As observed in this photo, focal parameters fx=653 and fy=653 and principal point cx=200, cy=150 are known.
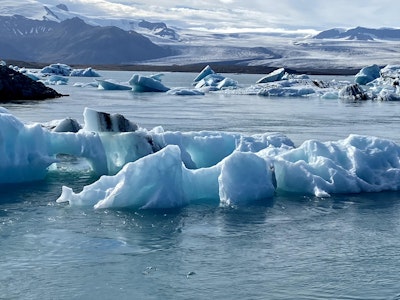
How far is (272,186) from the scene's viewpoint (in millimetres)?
8664

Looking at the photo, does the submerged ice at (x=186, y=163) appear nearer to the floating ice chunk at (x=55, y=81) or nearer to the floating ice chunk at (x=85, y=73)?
the floating ice chunk at (x=55, y=81)

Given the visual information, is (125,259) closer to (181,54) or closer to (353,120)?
(353,120)

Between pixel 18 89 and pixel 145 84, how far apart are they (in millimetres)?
8068

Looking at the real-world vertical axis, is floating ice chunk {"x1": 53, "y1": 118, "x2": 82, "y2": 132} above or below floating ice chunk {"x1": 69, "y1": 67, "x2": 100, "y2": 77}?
above

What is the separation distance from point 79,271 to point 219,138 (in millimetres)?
5221

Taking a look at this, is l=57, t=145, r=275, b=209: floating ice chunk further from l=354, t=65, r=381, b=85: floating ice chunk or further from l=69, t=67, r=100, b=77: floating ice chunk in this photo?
l=69, t=67, r=100, b=77: floating ice chunk

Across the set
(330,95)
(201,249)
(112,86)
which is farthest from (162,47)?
(201,249)

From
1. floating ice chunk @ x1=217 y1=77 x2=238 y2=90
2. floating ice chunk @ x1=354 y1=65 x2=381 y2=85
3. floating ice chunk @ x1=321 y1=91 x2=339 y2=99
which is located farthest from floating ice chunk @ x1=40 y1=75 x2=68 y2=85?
floating ice chunk @ x1=354 y1=65 x2=381 y2=85

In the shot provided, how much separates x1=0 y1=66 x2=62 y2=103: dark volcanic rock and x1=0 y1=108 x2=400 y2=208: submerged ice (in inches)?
681

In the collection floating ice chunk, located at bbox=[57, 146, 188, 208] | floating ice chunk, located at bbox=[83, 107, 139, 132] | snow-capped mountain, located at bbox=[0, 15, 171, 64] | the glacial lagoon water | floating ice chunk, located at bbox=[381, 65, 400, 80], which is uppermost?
floating ice chunk, located at bbox=[83, 107, 139, 132]

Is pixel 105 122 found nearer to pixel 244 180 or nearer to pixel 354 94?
pixel 244 180

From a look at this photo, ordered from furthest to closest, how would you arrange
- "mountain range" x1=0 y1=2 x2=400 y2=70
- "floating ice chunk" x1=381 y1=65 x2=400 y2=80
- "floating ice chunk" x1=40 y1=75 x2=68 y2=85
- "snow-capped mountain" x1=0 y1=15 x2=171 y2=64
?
"snow-capped mountain" x1=0 y1=15 x2=171 y2=64 < "mountain range" x1=0 y1=2 x2=400 y2=70 < "floating ice chunk" x1=40 y1=75 x2=68 y2=85 < "floating ice chunk" x1=381 y1=65 x2=400 y2=80

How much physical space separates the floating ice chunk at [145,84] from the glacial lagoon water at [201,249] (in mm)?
24292

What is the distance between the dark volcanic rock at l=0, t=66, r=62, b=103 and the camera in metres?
26.8
